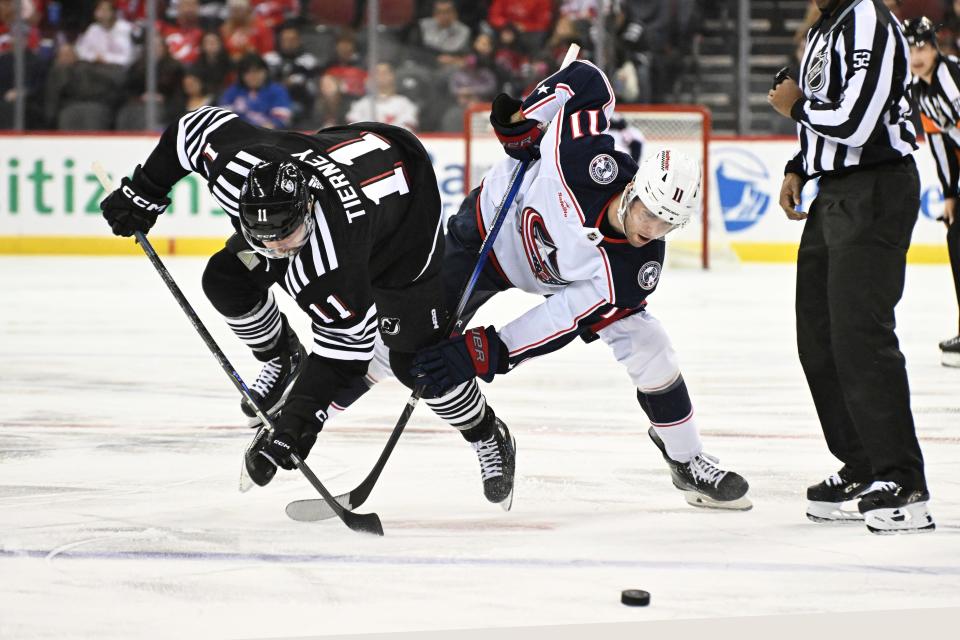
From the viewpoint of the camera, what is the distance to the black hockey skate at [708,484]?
124 inches

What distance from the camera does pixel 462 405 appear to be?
3162mm

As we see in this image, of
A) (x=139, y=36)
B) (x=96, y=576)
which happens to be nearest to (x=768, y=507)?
(x=96, y=576)

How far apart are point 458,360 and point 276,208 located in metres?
0.56

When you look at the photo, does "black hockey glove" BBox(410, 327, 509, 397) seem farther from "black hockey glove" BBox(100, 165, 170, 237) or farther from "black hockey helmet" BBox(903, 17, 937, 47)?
"black hockey helmet" BBox(903, 17, 937, 47)

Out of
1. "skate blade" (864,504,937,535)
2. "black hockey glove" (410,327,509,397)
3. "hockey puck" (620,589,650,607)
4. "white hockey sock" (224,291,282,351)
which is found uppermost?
"black hockey glove" (410,327,509,397)

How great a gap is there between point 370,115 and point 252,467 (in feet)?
22.9

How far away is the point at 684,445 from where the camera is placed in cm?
324

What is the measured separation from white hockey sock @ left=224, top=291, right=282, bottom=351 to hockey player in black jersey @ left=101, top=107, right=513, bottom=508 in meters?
0.10

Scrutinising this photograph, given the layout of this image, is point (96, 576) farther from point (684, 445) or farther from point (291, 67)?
point (291, 67)

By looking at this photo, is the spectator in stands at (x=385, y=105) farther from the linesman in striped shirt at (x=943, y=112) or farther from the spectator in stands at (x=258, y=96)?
the linesman in striped shirt at (x=943, y=112)

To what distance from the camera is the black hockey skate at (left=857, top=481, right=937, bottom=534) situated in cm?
289

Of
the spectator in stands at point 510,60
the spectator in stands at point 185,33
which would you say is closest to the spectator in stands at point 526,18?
the spectator in stands at point 510,60

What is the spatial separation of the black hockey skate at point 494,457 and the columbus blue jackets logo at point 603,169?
593 millimetres

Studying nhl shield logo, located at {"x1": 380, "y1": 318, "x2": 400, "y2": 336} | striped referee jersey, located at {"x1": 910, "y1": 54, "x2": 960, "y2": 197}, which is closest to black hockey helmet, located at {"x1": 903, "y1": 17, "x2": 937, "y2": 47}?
striped referee jersey, located at {"x1": 910, "y1": 54, "x2": 960, "y2": 197}
